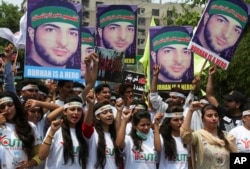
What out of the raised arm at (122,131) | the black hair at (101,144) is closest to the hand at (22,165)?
the black hair at (101,144)

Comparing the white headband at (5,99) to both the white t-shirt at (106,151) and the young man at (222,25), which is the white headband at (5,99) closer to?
the white t-shirt at (106,151)

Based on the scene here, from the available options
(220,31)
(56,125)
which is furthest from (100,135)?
(220,31)

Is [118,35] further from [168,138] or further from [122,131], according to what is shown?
[122,131]

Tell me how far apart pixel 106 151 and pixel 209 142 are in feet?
3.66

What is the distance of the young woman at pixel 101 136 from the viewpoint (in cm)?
625

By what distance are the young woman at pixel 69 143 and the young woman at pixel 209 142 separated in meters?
1.09

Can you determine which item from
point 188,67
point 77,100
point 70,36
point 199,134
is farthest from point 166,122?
point 188,67

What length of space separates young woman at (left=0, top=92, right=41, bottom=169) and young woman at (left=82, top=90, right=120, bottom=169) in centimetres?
58

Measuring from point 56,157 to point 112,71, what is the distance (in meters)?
2.80

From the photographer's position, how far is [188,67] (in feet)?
32.3

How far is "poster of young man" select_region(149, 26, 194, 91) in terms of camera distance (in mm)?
9688

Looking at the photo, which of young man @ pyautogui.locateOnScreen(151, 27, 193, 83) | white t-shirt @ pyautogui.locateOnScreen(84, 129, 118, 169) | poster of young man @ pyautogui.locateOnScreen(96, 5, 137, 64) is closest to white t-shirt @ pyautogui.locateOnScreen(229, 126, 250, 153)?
white t-shirt @ pyautogui.locateOnScreen(84, 129, 118, 169)

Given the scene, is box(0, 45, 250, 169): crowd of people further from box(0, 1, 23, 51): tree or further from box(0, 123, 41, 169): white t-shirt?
box(0, 1, 23, 51): tree

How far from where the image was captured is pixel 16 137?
5.98 metres
